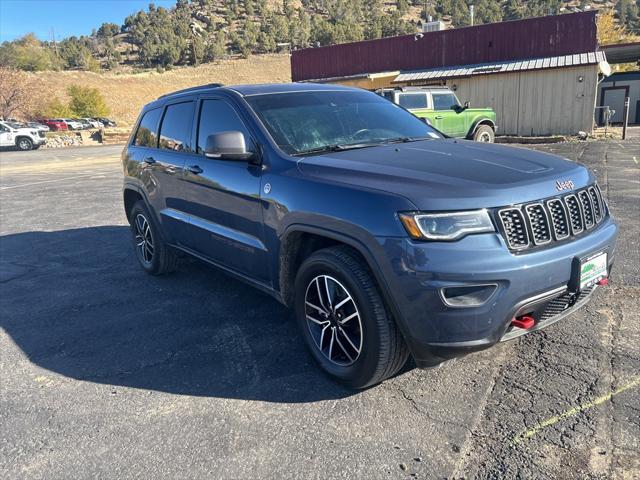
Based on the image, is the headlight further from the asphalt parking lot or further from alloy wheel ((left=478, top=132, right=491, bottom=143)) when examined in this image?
alloy wheel ((left=478, top=132, right=491, bottom=143))

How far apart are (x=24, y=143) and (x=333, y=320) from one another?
33.8 m

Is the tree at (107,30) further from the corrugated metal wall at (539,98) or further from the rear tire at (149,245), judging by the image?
the rear tire at (149,245)

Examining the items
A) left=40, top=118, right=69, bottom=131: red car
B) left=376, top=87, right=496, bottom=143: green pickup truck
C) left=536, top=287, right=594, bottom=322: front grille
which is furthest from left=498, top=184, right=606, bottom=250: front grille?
left=40, top=118, right=69, bottom=131: red car

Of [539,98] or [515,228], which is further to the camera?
[539,98]

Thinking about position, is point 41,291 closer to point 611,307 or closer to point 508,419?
point 508,419

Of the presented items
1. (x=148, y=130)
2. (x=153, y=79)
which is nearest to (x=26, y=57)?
(x=153, y=79)

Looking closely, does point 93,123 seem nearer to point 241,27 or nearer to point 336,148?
point 336,148

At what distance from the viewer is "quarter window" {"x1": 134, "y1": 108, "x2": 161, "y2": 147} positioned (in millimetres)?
5117

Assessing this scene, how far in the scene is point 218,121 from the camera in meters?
4.04

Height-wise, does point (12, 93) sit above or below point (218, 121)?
above

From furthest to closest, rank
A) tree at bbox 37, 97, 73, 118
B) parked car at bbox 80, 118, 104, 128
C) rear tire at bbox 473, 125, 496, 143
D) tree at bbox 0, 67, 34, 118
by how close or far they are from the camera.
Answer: tree at bbox 37, 97, 73, 118, parked car at bbox 80, 118, 104, 128, tree at bbox 0, 67, 34, 118, rear tire at bbox 473, 125, 496, 143

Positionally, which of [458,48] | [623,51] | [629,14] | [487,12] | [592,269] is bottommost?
[592,269]

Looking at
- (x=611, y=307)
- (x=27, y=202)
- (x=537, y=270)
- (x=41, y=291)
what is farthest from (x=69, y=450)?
(x=27, y=202)

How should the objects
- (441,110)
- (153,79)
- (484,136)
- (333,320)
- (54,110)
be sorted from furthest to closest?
(153,79) < (54,110) < (484,136) < (441,110) < (333,320)
